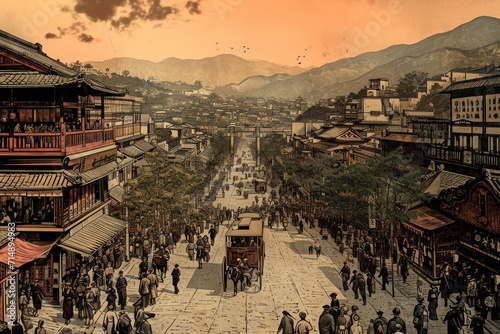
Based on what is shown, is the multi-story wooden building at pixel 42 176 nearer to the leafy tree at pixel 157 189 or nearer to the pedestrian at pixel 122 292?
the pedestrian at pixel 122 292

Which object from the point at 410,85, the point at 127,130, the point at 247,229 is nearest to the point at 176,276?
the point at 247,229

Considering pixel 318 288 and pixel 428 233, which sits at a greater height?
pixel 428 233

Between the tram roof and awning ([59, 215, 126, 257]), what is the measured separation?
6.84m

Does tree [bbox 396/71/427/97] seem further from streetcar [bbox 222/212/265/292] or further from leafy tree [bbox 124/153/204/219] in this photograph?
streetcar [bbox 222/212/265/292]

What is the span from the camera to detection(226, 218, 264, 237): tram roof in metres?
27.8

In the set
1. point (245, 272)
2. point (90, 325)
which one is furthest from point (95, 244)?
point (245, 272)

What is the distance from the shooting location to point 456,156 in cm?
3228

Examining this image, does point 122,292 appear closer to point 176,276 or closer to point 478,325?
point 176,276

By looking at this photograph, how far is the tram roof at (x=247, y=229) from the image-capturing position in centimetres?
2780

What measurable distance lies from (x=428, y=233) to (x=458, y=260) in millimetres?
2017

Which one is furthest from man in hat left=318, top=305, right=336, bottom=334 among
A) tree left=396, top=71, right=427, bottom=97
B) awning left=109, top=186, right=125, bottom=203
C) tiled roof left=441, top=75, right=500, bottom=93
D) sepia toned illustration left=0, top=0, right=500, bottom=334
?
tree left=396, top=71, right=427, bottom=97

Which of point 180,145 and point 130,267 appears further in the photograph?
point 180,145

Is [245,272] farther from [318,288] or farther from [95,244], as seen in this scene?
[95,244]

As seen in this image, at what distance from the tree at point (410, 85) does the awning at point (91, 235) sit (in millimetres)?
83652
